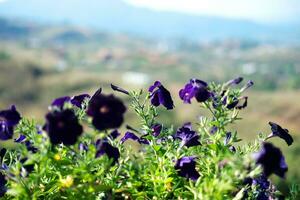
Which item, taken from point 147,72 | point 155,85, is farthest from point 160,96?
point 147,72

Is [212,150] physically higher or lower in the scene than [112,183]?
higher

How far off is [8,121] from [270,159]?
2.73ft

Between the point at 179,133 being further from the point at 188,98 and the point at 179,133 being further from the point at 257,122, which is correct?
the point at 257,122

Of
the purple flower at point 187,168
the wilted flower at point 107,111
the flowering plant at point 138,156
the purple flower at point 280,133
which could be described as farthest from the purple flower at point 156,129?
the wilted flower at point 107,111

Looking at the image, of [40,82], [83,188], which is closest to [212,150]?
[83,188]

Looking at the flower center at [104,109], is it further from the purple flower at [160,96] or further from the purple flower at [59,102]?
the purple flower at [160,96]


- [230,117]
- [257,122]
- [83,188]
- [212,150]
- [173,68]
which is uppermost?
[173,68]

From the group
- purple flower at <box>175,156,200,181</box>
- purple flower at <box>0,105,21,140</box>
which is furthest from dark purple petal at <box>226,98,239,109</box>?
purple flower at <box>0,105,21,140</box>

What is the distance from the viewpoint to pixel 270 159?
134 cm

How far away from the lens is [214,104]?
68.0 inches

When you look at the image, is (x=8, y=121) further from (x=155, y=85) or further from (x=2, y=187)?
(x=155, y=85)

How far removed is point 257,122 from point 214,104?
61665 mm

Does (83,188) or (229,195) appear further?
(229,195)

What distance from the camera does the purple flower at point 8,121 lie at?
4.87 ft
